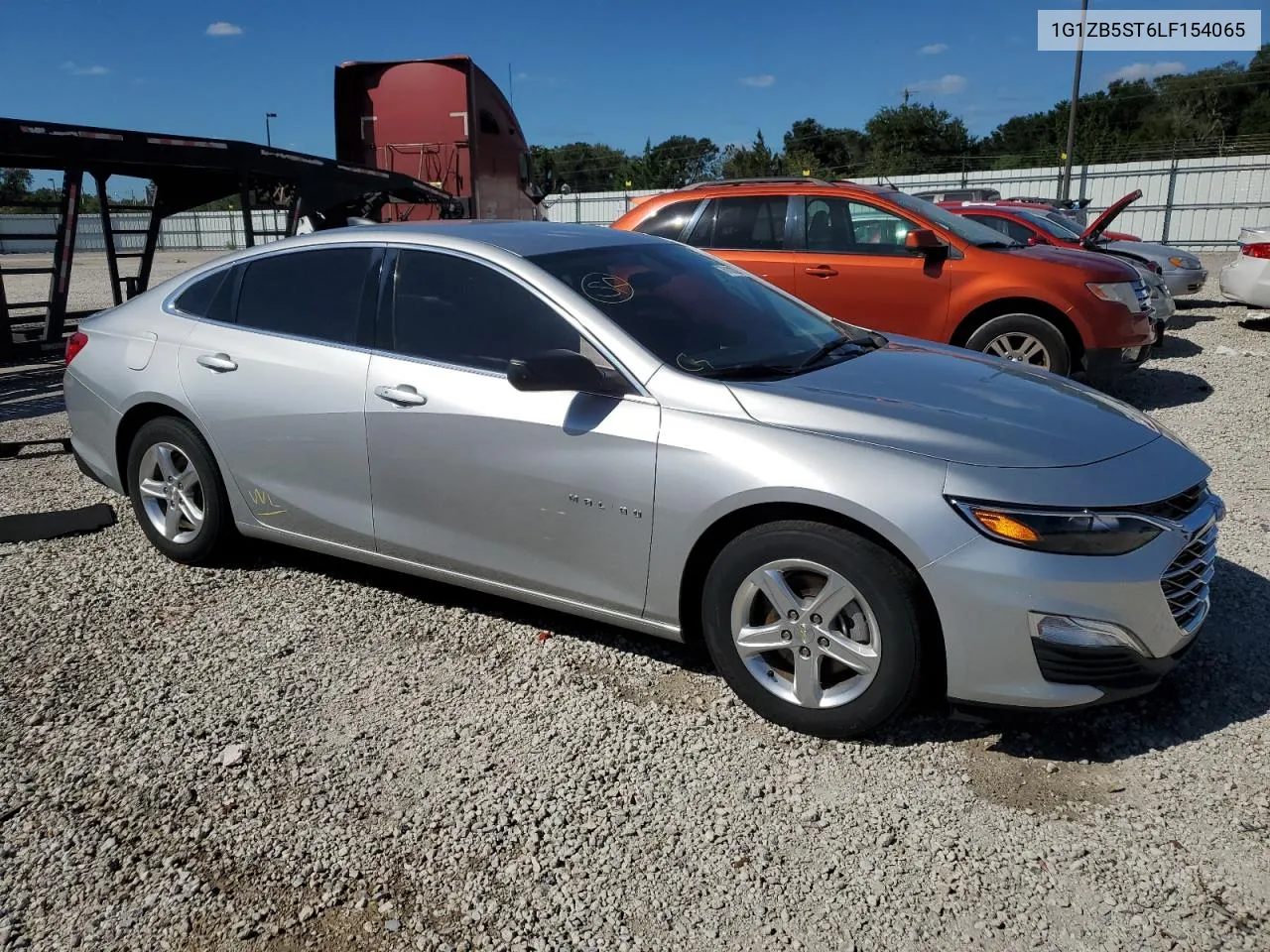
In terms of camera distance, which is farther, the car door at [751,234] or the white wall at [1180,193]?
the white wall at [1180,193]

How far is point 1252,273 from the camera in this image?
11.5 m

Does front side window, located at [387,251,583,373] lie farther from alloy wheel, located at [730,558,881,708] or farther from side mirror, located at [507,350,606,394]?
alloy wheel, located at [730,558,881,708]

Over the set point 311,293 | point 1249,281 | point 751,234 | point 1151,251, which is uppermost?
point 751,234

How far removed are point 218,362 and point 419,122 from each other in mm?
11439

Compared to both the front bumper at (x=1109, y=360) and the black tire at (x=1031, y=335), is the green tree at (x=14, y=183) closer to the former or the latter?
the black tire at (x=1031, y=335)

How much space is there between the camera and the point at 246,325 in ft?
14.4

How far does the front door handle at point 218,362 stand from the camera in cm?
429

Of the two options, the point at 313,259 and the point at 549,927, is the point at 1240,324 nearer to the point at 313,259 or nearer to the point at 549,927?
the point at 313,259

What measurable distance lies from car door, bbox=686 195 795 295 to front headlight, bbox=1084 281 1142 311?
7.62ft

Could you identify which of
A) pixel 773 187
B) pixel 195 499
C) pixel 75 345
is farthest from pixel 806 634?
pixel 773 187

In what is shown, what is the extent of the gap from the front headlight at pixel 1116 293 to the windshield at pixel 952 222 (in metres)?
0.84

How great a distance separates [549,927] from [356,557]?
2113 millimetres

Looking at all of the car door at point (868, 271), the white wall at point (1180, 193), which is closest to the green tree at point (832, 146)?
the white wall at point (1180, 193)

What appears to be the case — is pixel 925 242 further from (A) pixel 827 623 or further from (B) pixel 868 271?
(A) pixel 827 623
